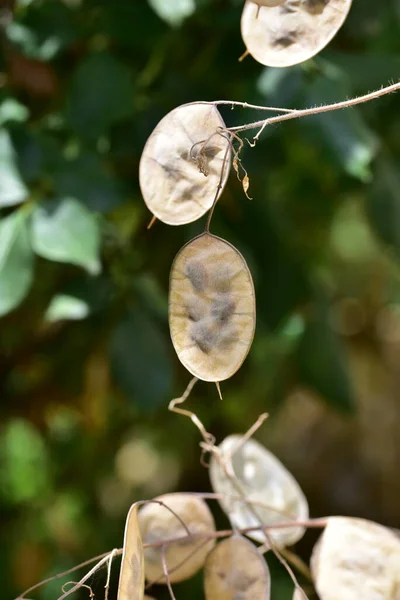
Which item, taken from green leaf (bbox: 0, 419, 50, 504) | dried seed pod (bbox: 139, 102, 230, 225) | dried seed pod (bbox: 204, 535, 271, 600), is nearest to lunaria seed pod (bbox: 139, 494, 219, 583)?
dried seed pod (bbox: 204, 535, 271, 600)

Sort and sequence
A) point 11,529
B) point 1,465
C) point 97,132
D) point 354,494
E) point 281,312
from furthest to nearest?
point 354,494 → point 1,465 → point 11,529 → point 281,312 → point 97,132

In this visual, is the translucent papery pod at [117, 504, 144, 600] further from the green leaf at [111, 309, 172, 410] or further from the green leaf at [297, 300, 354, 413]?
the green leaf at [297, 300, 354, 413]

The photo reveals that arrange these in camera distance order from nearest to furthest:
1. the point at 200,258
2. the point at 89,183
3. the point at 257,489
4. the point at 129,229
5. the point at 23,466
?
the point at 200,258 < the point at 257,489 < the point at 89,183 < the point at 129,229 < the point at 23,466

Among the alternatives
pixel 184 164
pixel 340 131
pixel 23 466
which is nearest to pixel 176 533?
pixel 184 164

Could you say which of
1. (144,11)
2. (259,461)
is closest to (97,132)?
(144,11)

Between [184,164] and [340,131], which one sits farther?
[340,131]

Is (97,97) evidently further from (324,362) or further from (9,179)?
(324,362)

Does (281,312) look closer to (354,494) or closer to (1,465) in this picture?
(1,465)
